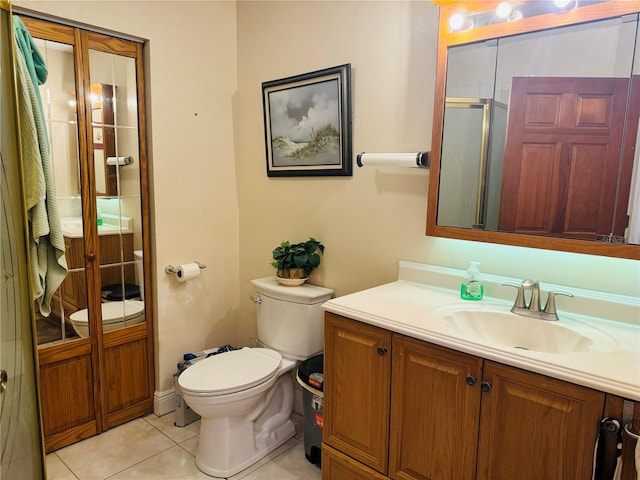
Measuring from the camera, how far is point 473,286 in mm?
1722

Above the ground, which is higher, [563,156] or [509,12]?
[509,12]

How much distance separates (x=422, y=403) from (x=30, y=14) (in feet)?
7.67

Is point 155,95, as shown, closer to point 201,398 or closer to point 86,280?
point 86,280

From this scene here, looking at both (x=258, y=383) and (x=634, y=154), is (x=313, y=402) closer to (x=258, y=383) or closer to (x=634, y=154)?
(x=258, y=383)

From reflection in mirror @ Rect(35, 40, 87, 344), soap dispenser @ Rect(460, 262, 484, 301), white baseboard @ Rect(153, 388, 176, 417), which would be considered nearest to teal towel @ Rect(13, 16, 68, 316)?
reflection in mirror @ Rect(35, 40, 87, 344)

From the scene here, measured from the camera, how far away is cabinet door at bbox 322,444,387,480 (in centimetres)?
163

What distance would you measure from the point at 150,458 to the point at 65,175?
1.48 metres

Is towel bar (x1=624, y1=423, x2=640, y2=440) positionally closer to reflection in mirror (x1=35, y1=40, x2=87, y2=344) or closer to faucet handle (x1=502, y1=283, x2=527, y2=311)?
faucet handle (x1=502, y1=283, x2=527, y2=311)

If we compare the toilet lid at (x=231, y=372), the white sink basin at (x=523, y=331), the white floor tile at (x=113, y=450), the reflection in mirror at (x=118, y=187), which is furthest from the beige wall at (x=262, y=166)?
the toilet lid at (x=231, y=372)

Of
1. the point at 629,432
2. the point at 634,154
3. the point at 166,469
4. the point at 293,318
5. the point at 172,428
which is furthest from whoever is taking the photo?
the point at 172,428

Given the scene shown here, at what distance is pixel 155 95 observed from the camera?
2.37 metres

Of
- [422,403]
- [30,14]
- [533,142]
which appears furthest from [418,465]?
A: [30,14]

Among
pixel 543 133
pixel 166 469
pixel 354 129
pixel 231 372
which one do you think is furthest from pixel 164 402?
pixel 543 133

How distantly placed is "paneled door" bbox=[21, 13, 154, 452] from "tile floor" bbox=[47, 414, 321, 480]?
0.11m
